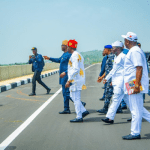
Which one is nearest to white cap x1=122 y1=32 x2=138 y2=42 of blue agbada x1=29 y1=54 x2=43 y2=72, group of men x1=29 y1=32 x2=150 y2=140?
group of men x1=29 y1=32 x2=150 y2=140

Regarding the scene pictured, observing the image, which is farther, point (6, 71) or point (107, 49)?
point (6, 71)

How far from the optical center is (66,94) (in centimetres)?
833

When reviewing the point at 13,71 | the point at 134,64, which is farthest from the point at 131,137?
the point at 13,71

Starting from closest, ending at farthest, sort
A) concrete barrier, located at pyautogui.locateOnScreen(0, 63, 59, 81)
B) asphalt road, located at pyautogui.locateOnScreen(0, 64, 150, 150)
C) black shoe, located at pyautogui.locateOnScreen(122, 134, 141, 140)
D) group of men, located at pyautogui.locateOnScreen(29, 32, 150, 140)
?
asphalt road, located at pyautogui.locateOnScreen(0, 64, 150, 150) → group of men, located at pyautogui.locateOnScreen(29, 32, 150, 140) → black shoe, located at pyautogui.locateOnScreen(122, 134, 141, 140) → concrete barrier, located at pyautogui.locateOnScreen(0, 63, 59, 81)

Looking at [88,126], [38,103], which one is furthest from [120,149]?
[38,103]

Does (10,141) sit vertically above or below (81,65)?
below

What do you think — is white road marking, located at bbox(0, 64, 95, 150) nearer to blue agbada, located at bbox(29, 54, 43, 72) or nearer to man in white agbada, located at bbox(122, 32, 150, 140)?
man in white agbada, located at bbox(122, 32, 150, 140)

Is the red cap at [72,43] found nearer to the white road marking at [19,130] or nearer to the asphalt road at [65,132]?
the asphalt road at [65,132]

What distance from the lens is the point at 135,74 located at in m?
5.48

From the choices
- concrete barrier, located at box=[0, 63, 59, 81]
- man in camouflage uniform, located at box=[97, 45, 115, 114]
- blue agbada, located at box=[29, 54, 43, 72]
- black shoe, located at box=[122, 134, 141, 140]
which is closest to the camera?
black shoe, located at box=[122, 134, 141, 140]

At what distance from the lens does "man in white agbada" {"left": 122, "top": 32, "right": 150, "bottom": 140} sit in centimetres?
538

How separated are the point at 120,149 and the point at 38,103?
5788mm

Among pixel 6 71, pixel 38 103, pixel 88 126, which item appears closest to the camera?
pixel 88 126

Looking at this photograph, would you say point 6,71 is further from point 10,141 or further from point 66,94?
point 10,141
